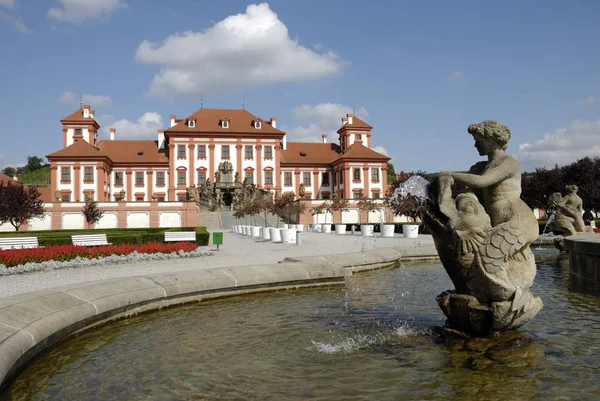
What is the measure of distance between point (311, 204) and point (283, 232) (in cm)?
2861

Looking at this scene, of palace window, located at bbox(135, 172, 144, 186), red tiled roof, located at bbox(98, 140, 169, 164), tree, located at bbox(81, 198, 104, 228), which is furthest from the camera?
red tiled roof, located at bbox(98, 140, 169, 164)

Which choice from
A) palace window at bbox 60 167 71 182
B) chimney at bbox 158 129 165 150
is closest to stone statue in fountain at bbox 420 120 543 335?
palace window at bbox 60 167 71 182

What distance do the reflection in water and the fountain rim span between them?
0.61 ft

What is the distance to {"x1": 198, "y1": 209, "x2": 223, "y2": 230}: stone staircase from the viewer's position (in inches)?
1840

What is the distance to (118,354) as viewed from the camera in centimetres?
472

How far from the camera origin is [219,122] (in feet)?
203

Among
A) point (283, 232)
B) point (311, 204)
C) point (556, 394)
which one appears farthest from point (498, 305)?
point (311, 204)

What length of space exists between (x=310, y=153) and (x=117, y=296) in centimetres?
6249

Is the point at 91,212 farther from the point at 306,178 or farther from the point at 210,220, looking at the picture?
the point at 306,178

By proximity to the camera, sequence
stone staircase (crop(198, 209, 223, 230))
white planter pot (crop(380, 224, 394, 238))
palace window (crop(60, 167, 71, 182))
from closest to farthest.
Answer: white planter pot (crop(380, 224, 394, 238))
stone staircase (crop(198, 209, 223, 230))
palace window (crop(60, 167, 71, 182))

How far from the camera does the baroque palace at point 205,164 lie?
57.1 m

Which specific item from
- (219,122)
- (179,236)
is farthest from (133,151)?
(179,236)

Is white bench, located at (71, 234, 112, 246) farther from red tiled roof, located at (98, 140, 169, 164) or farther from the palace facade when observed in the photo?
red tiled roof, located at (98, 140, 169, 164)

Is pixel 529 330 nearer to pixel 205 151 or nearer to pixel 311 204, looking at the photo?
pixel 311 204
